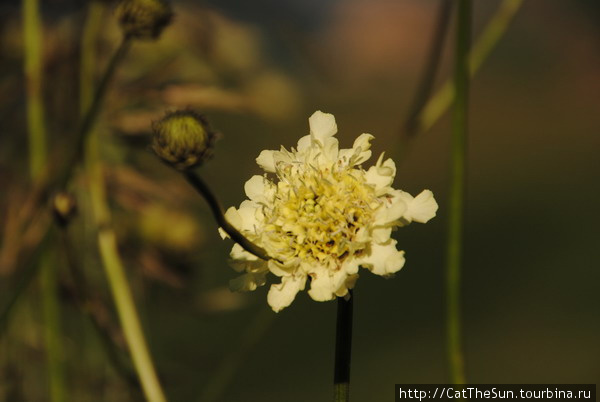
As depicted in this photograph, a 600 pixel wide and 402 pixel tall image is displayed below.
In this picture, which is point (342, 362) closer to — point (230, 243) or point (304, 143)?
point (304, 143)

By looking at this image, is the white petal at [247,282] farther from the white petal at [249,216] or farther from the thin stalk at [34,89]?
the thin stalk at [34,89]

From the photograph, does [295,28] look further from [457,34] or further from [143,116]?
[457,34]

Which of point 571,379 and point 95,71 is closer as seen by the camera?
point 95,71

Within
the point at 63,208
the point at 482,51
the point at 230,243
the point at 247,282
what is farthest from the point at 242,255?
the point at 230,243

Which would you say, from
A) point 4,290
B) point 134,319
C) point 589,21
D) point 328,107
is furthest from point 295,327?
point 589,21

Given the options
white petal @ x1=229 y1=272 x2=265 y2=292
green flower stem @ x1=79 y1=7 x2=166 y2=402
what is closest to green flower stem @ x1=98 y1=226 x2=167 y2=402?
green flower stem @ x1=79 y1=7 x2=166 y2=402

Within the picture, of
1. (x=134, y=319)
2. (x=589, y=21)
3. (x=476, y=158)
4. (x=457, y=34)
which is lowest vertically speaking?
(x=134, y=319)

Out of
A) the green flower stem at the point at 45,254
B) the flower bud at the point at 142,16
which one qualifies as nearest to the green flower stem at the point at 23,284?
the green flower stem at the point at 45,254

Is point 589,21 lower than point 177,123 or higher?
higher
